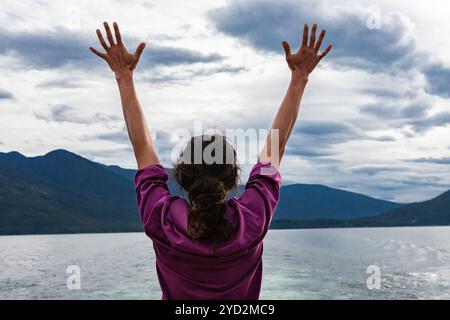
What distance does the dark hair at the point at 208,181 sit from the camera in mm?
1824

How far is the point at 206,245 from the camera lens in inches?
72.7

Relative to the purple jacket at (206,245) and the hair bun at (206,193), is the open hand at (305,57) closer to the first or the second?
the purple jacket at (206,245)

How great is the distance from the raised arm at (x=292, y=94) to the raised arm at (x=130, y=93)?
0.46 meters

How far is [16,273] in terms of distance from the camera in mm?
76312

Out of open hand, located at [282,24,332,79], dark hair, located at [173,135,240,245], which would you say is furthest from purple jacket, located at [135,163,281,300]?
open hand, located at [282,24,332,79]

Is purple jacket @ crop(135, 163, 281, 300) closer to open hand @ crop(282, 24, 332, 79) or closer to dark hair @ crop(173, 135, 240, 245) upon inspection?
dark hair @ crop(173, 135, 240, 245)

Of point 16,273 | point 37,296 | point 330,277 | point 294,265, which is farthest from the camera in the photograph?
point 16,273

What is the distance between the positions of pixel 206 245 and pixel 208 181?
22cm

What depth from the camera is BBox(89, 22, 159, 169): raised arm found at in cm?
215

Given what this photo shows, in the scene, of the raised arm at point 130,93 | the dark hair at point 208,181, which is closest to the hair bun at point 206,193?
the dark hair at point 208,181
